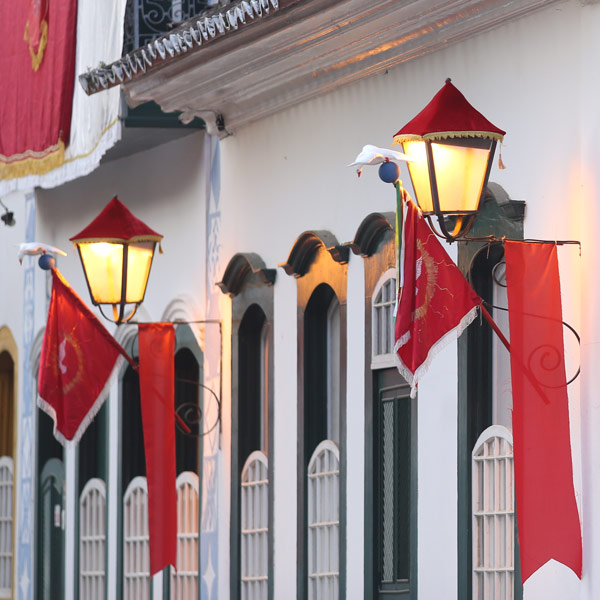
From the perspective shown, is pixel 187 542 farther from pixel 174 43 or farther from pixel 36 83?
pixel 36 83

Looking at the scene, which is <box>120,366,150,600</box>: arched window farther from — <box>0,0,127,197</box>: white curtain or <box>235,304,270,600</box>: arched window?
<box>0,0,127,197</box>: white curtain

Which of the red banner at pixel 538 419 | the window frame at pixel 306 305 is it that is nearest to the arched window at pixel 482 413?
the red banner at pixel 538 419

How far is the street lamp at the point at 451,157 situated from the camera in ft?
34.2

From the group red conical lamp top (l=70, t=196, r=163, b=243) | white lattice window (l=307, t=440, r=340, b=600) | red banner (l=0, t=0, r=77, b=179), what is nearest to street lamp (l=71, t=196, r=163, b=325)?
red conical lamp top (l=70, t=196, r=163, b=243)

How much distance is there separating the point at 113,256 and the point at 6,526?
6.48m

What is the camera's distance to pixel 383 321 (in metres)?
13.1

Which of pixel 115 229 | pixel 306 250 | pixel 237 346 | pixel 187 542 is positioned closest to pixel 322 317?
pixel 306 250

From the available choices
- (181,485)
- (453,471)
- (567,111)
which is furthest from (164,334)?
(567,111)

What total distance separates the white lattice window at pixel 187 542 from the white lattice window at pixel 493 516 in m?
4.46

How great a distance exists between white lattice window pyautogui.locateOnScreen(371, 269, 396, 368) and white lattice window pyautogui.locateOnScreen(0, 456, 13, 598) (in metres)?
7.79

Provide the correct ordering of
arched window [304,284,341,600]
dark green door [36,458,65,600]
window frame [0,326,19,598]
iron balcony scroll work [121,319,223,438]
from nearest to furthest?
1. arched window [304,284,341,600]
2. iron balcony scroll work [121,319,223,438]
3. dark green door [36,458,65,600]
4. window frame [0,326,19,598]

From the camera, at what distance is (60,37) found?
16.8 metres

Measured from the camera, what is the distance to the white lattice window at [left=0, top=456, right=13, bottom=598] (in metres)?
20.0

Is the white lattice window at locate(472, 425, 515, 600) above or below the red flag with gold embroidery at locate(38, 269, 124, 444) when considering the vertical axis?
below
